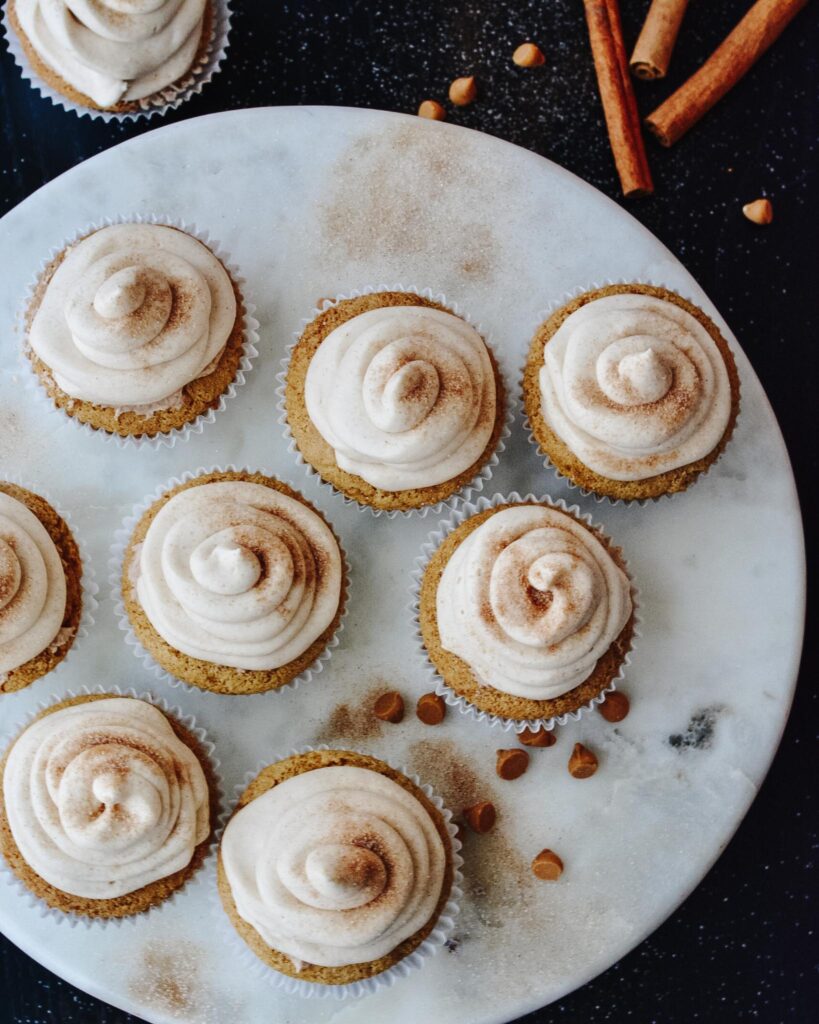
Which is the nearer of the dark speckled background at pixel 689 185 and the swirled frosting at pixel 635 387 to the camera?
the swirled frosting at pixel 635 387

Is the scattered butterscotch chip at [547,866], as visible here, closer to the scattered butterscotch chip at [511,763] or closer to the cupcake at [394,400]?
the scattered butterscotch chip at [511,763]

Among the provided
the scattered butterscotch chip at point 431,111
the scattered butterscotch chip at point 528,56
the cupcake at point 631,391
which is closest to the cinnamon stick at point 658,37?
the scattered butterscotch chip at point 528,56

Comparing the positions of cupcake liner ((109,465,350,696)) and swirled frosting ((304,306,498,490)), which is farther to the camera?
cupcake liner ((109,465,350,696))

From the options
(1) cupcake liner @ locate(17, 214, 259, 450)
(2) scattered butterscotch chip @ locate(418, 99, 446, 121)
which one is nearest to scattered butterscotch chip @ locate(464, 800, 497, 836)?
(1) cupcake liner @ locate(17, 214, 259, 450)

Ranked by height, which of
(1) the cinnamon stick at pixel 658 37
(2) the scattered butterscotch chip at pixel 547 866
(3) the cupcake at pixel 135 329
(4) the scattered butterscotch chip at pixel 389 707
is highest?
(3) the cupcake at pixel 135 329

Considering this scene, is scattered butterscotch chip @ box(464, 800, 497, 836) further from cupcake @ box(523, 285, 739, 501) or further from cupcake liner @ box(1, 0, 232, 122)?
cupcake liner @ box(1, 0, 232, 122)

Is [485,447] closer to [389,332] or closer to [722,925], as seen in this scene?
[389,332]

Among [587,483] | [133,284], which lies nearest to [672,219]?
[587,483]
